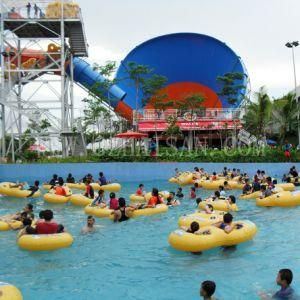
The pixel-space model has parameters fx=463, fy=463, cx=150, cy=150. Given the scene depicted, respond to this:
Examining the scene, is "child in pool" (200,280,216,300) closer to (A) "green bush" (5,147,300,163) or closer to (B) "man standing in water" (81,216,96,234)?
(B) "man standing in water" (81,216,96,234)

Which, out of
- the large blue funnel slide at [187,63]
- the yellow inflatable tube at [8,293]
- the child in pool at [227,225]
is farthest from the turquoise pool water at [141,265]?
the large blue funnel slide at [187,63]

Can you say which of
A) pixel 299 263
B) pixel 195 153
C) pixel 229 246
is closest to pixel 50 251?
pixel 229 246

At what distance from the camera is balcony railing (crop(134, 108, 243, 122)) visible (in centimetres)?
3180

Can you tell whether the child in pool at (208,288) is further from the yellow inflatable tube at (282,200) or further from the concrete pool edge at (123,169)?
the concrete pool edge at (123,169)

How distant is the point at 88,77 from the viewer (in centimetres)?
3262

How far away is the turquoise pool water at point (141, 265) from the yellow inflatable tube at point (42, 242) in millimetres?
128

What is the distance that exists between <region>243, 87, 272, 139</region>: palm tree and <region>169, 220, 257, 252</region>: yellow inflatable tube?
20001mm

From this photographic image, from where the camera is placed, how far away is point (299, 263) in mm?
8773

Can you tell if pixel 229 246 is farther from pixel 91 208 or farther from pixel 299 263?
pixel 91 208

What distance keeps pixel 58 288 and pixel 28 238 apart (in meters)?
2.40

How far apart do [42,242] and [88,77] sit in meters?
24.1

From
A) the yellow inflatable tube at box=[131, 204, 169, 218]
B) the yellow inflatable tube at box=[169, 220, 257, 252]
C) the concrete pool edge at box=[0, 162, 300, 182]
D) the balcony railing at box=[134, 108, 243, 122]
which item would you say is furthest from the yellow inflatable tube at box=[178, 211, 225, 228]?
the balcony railing at box=[134, 108, 243, 122]

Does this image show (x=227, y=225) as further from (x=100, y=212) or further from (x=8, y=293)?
(x=8, y=293)

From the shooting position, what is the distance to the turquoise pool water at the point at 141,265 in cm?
756
